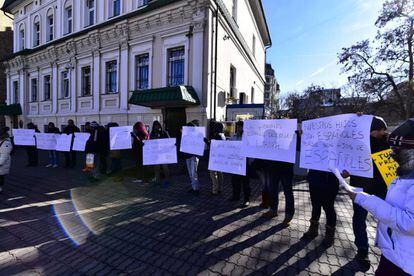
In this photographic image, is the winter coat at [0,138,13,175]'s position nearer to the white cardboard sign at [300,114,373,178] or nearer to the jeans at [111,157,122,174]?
the jeans at [111,157,122,174]

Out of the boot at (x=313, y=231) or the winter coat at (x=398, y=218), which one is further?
the boot at (x=313, y=231)

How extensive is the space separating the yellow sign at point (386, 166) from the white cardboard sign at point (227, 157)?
2721mm

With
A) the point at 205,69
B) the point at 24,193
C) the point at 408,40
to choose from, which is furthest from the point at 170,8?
the point at 408,40

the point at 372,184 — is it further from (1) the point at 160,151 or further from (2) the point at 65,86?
(2) the point at 65,86

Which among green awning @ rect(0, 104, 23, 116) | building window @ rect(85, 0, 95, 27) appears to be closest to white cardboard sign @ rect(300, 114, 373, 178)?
building window @ rect(85, 0, 95, 27)

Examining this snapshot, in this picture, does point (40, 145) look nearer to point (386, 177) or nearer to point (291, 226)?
point (291, 226)

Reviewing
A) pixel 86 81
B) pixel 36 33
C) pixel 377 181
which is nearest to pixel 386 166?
pixel 377 181

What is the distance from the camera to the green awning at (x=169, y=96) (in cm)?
1064

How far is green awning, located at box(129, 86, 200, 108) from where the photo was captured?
10.6 metres

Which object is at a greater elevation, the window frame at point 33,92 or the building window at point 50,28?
the building window at point 50,28

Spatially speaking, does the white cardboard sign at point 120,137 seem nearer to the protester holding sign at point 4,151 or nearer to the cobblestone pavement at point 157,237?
the cobblestone pavement at point 157,237

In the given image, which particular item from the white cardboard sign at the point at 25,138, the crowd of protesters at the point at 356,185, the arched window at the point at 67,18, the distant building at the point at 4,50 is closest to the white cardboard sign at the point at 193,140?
the crowd of protesters at the point at 356,185

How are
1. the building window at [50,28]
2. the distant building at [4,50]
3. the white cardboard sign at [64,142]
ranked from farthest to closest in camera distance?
the distant building at [4,50]
the building window at [50,28]
the white cardboard sign at [64,142]

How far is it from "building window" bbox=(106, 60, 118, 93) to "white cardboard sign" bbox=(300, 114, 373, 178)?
13.2m
